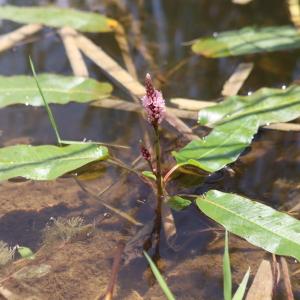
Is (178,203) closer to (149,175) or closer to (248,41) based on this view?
(149,175)

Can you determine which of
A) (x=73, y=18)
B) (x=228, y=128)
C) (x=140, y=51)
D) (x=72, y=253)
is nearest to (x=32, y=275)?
(x=72, y=253)

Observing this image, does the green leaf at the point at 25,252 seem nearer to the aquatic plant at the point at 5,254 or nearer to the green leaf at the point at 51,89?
the aquatic plant at the point at 5,254

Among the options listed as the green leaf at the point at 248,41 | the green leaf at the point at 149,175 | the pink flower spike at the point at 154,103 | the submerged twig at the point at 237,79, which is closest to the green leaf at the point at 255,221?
the green leaf at the point at 149,175

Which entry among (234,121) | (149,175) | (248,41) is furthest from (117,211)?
(248,41)

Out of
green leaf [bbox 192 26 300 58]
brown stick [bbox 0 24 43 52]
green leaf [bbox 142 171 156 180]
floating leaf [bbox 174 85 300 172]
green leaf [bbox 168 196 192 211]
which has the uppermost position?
brown stick [bbox 0 24 43 52]

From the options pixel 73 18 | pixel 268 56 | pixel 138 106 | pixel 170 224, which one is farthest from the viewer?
pixel 73 18

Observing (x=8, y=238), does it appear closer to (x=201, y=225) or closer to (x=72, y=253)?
(x=72, y=253)

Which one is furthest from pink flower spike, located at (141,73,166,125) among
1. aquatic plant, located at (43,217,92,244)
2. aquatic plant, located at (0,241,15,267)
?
aquatic plant, located at (0,241,15,267)

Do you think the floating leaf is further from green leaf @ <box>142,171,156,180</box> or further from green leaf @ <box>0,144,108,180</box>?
green leaf @ <box>0,144,108,180</box>
